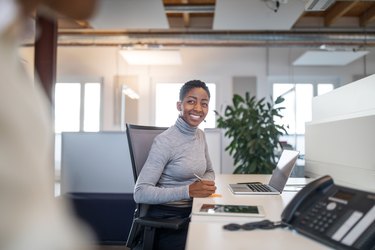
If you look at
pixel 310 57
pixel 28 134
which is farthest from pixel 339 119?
pixel 310 57

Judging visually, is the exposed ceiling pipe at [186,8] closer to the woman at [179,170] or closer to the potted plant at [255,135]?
the potted plant at [255,135]

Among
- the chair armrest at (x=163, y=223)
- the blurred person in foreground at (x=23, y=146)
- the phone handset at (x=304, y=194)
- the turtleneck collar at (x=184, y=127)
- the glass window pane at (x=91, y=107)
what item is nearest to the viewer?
the blurred person in foreground at (x=23, y=146)

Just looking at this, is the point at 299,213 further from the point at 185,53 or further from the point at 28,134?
the point at 185,53

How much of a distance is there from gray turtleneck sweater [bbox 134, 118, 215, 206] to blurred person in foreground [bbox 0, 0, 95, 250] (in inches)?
41.3

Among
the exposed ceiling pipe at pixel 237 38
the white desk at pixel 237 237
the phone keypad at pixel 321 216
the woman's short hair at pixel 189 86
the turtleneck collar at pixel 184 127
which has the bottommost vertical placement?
the white desk at pixel 237 237

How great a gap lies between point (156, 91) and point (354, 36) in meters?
3.80

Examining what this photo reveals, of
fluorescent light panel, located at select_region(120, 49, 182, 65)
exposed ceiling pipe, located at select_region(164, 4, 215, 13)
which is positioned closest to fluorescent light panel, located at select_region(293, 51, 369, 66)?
exposed ceiling pipe, located at select_region(164, 4, 215, 13)

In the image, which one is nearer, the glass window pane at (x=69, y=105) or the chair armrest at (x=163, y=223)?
the chair armrest at (x=163, y=223)

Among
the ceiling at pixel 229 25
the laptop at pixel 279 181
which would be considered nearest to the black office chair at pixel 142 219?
the laptop at pixel 279 181

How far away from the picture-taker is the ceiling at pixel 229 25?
13.7 feet

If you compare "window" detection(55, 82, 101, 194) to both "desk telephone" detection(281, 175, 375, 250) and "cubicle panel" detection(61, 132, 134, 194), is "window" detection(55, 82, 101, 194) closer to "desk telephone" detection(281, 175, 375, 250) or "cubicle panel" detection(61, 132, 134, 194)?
"cubicle panel" detection(61, 132, 134, 194)

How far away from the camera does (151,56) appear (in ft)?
17.9

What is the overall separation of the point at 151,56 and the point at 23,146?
17.2 feet

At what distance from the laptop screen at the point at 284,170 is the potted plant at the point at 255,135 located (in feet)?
5.24
